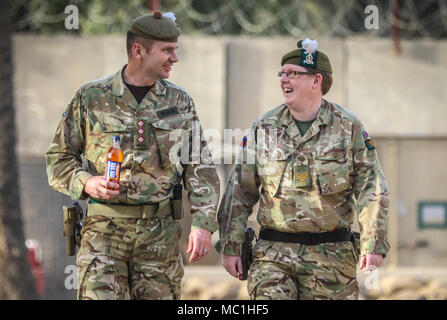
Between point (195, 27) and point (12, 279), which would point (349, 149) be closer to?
point (12, 279)

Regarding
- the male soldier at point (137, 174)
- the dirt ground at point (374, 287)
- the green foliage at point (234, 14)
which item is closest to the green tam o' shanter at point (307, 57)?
the male soldier at point (137, 174)

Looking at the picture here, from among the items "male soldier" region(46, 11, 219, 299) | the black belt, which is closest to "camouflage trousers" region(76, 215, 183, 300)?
"male soldier" region(46, 11, 219, 299)

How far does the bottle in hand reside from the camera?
4145 millimetres

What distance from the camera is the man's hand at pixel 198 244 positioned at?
430 centimetres

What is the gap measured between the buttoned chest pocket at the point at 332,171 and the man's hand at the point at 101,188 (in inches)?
42.8

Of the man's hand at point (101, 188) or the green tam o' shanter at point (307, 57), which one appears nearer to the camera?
the man's hand at point (101, 188)

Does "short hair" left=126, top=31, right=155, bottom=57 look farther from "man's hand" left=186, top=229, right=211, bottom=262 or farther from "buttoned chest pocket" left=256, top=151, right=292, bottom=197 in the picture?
"man's hand" left=186, top=229, right=211, bottom=262

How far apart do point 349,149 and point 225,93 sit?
7.03 m

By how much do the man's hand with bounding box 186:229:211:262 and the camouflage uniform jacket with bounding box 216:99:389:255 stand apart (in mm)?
280

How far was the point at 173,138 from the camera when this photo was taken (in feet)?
14.6

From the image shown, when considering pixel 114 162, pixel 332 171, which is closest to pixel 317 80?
pixel 332 171

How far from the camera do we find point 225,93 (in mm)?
11578

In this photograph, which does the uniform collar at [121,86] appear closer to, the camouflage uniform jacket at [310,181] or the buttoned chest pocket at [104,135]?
the buttoned chest pocket at [104,135]
